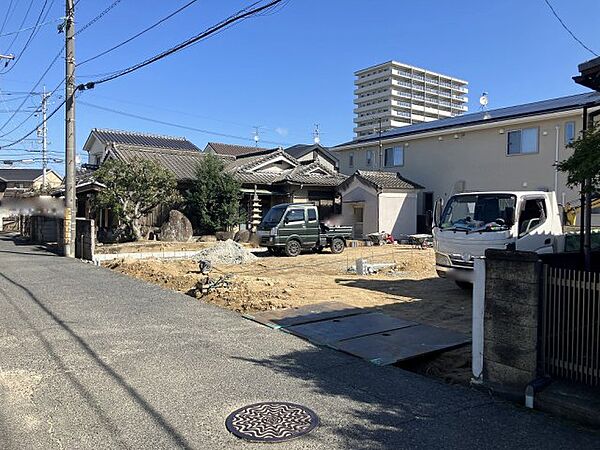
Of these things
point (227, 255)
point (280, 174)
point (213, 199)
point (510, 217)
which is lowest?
point (227, 255)

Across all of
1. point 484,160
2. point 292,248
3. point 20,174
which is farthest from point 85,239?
point 20,174

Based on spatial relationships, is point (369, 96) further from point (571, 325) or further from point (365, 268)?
point (571, 325)

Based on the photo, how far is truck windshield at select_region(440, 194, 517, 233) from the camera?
9.36 metres

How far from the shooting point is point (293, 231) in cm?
1855

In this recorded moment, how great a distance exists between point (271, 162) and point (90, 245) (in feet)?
49.1

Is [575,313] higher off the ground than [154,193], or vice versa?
[154,193]

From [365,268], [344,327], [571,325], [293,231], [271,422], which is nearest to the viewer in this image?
[271,422]

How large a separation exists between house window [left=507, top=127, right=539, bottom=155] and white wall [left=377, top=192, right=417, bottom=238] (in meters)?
5.51

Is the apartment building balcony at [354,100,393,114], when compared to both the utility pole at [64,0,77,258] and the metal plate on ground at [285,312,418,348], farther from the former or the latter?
the metal plate on ground at [285,312,418,348]

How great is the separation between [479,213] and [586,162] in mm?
5625

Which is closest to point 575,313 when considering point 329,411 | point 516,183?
point 329,411

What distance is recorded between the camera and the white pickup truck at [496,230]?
9.22 meters

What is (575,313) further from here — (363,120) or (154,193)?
(363,120)

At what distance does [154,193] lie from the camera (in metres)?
20.9
